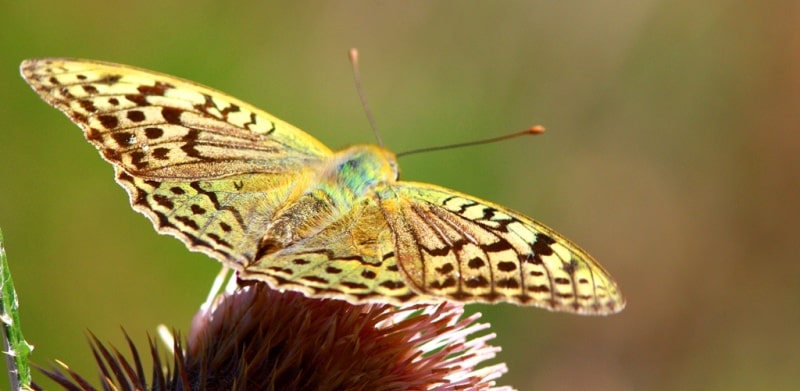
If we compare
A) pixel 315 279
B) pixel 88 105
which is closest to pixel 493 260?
pixel 315 279

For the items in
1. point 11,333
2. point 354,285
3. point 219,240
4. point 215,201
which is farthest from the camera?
point 215,201

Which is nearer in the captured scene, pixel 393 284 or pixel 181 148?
pixel 393 284

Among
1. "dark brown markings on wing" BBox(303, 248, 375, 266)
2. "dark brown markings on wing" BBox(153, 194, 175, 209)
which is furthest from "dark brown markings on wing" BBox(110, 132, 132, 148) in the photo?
"dark brown markings on wing" BBox(303, 248, 375, 266)

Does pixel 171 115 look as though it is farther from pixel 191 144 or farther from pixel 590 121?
pixel 590 121

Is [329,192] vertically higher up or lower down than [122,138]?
lower down

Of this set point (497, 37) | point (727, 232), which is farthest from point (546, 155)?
point (727, 232)

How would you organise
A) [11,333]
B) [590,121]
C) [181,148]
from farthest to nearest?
[590,121]
[181,148]
[11,333]

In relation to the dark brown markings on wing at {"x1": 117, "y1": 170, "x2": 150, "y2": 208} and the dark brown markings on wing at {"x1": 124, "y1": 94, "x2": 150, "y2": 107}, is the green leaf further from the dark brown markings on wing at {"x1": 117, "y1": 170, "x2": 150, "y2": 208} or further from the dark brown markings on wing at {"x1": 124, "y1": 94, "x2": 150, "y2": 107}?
the dark brown markings on wing at {"x1": 124, "y1": 94, "x2": 150, "y2": 107}

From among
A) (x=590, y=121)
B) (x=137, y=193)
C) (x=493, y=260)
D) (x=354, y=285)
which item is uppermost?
(x=590, y=121)
